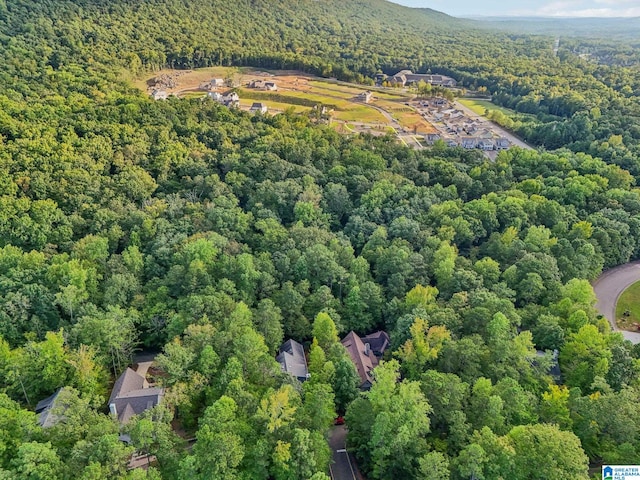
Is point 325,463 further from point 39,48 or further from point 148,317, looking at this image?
point 39,48

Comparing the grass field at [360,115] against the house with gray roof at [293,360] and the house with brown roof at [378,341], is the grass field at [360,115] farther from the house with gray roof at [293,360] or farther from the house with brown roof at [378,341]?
the house with gray roof at [293,360]

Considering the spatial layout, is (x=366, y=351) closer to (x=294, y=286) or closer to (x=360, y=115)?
(x=294, y=286)

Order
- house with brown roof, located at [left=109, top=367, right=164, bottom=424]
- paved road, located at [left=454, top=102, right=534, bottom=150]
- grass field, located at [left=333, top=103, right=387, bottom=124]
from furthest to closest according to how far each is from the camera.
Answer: grass field, located at [left=333, top=103, right=387, bottom=124] → paved road, located at [left=454, top=102, right=534, bottom=150] → house with brown roof, located at [left=109, top=367, right=164, bottom=424]

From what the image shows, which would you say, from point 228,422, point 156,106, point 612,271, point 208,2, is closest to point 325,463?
point 228,422

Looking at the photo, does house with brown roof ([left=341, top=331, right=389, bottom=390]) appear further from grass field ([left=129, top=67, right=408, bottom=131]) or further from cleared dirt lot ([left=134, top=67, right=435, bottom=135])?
grass field ([left=129, top=67, right=408, bottom=131])

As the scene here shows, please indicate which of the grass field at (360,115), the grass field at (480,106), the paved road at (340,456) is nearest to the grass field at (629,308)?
the paved road at (340,456)

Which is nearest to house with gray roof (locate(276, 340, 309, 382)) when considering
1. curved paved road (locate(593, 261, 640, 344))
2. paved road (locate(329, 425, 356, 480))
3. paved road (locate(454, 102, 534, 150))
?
paved road (locate(329, 425, 356, 480))
